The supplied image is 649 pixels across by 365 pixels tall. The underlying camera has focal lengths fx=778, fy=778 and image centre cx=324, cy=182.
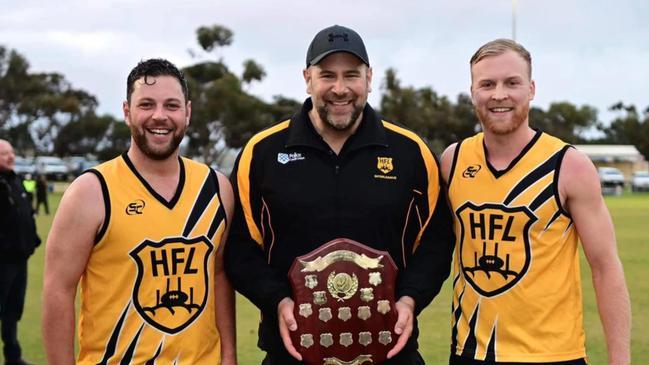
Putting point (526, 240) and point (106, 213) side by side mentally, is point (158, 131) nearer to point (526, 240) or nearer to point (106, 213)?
point (106, 213)

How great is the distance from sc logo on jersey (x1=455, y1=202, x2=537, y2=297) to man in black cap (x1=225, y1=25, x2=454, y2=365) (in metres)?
0.17

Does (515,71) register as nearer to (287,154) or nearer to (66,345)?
(287,154)

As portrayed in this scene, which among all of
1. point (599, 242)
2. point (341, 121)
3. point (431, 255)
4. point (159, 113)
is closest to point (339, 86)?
point (341, 121)

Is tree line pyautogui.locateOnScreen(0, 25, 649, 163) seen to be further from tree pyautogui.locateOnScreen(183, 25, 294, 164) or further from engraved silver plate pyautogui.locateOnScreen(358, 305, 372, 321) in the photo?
engraved silver plate pyautogui.locateOnScreen(358, 305, 372, 321)

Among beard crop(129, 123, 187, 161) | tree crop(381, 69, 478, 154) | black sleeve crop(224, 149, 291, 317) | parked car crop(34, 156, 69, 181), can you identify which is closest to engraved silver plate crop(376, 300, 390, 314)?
black sleeve crop(224, 149, 291, 317)

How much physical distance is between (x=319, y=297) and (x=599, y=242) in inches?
56.5

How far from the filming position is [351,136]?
161 inches

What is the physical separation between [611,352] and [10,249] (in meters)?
6.41

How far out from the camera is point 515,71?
3.97 m

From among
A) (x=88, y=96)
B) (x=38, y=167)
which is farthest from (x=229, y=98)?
(x=88, y=96)

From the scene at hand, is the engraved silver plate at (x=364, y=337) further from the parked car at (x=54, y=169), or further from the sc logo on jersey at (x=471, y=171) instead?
the parked car at (x=54, y=169)

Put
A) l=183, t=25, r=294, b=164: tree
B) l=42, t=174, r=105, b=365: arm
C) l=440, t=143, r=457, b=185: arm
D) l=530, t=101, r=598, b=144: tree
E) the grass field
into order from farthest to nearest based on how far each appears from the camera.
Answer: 1. l=530, t=101, r=598, b=144: tree
2. l=183, t=25, r=294, b=164: tree
3. the grass field
4. l=440, t=143, r=457, b=185: arm
5. l=42, t=174, r=105, b=365: arm

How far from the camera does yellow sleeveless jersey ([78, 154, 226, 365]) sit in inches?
144

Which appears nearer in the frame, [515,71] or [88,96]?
[515,71]
